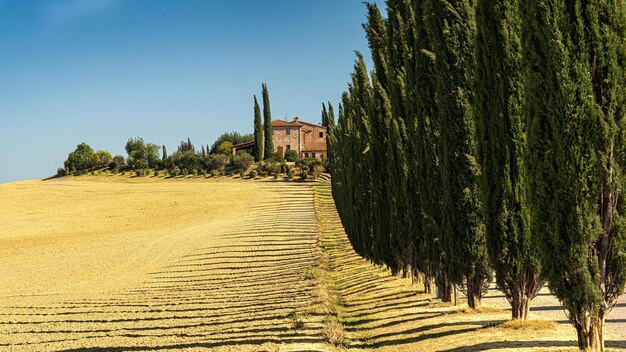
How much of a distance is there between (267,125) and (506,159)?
76.8 metres

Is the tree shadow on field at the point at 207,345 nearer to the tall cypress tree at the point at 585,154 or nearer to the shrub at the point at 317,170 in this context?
the tall cypress tree at the point at 585,154

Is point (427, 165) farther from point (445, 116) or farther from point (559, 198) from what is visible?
point (559, 198)

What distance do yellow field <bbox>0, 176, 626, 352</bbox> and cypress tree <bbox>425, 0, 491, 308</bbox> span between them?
3.24 feet

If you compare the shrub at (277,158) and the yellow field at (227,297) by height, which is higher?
the shrub at (277,158)

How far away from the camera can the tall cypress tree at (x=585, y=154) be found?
727 cm

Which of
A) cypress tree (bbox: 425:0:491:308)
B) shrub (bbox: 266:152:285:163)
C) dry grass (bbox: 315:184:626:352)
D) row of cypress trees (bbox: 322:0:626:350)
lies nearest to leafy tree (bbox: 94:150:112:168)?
shrub (bbox: 266:152:285:163)

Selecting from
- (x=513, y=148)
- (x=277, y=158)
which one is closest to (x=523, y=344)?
(x=513, y=148)

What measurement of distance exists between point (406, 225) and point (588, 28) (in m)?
9.17

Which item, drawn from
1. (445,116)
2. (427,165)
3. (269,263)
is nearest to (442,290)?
(427,165)

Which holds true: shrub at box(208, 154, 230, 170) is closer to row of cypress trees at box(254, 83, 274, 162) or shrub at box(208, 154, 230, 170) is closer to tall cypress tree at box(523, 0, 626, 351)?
row of cypress trees at box(254, 83, 274, 162)

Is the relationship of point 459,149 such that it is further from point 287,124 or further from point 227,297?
point 287,124

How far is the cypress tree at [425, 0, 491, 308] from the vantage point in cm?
1125

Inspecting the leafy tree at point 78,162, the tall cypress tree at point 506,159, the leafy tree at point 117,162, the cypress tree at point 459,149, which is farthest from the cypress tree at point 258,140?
the tall cypress tree at point 506,159

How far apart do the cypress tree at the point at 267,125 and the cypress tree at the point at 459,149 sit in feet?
240
